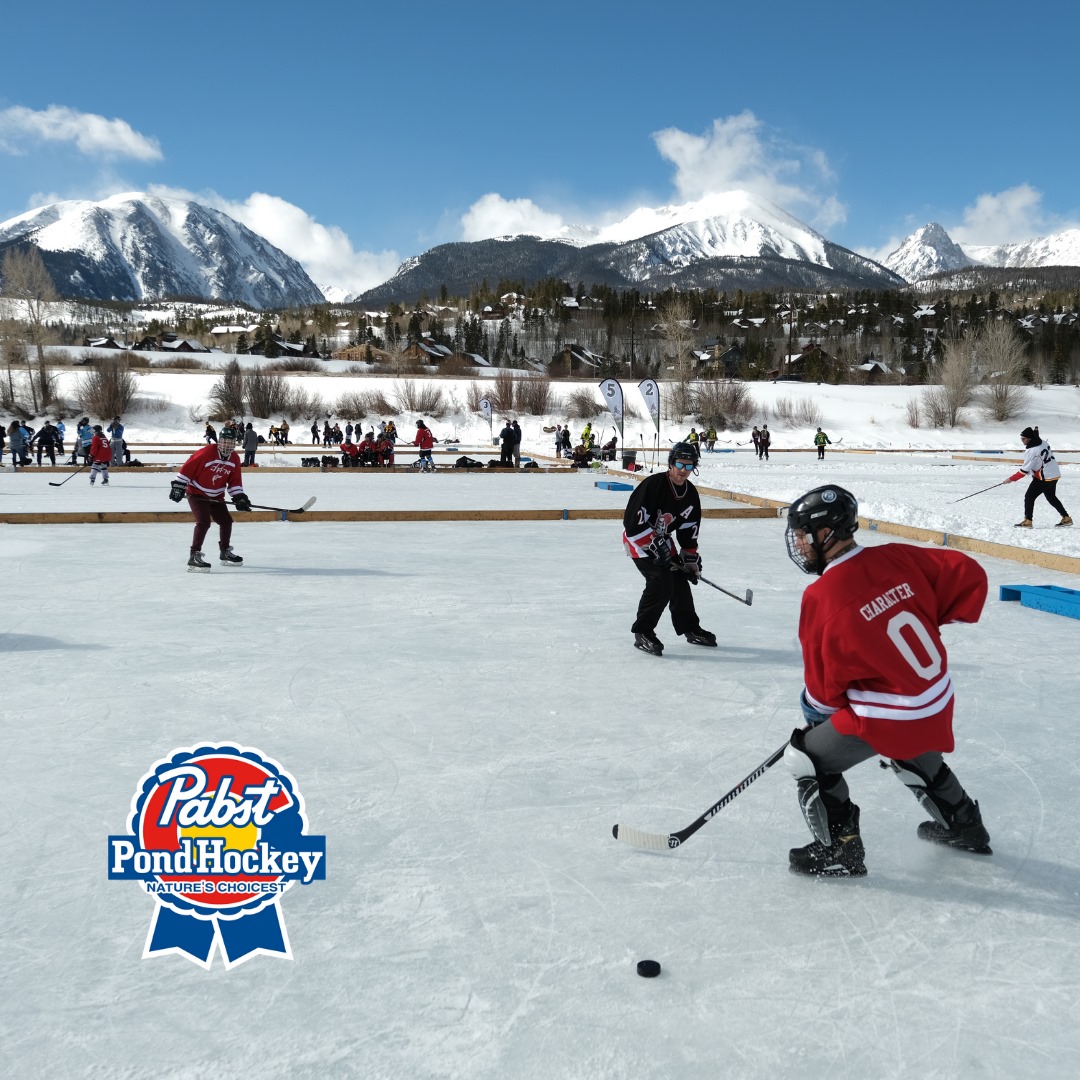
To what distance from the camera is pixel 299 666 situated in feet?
16.4

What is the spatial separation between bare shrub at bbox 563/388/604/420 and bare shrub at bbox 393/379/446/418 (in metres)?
7.94

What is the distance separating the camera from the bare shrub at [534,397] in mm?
55938

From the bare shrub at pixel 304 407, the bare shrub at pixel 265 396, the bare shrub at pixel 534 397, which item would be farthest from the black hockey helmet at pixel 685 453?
the bare shrub at pixel 265 396

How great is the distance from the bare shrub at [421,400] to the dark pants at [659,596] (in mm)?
50226

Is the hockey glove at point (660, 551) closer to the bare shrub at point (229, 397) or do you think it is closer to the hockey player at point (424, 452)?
the hockey player at point (424, 452)

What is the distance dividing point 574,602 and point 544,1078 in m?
5.06

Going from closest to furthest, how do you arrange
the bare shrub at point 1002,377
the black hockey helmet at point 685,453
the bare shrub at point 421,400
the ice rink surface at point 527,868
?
the ice rink surface at point 527,868
the black hockey helmet at point 685,453
the bare shrub at point 421,400
the bare shrub at point 1002,377

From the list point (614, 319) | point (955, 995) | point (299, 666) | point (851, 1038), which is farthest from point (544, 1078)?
point (614, 319)

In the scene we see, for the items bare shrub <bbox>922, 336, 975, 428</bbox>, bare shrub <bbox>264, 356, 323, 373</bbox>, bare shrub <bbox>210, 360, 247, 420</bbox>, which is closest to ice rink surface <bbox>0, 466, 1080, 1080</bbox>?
bare shrub <bbox>210, 360, 247, 420</bbox>

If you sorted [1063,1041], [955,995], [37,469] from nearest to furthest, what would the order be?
[1063,1041] → [955,995] → [37,469]

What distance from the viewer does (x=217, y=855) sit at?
8.70 ft

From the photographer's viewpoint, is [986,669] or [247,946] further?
[986,669]

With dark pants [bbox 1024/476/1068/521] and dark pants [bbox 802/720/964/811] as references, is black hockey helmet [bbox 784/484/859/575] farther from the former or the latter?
dark pants [bbox 1024/476/1068/521]

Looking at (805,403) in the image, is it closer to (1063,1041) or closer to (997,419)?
(997,419)
